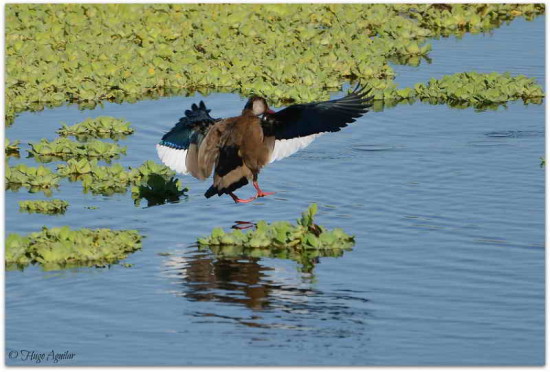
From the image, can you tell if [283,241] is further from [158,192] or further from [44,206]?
[44,206]

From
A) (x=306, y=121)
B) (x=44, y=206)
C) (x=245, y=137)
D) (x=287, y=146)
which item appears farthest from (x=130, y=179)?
(x=306, y=121)

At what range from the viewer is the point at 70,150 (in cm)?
1375

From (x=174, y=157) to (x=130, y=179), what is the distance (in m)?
0.99

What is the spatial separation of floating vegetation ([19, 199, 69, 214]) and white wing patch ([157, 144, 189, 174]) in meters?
1.04

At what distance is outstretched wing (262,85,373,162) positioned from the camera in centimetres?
1180

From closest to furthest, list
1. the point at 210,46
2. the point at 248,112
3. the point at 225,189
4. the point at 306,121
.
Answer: the point at 225,189 < the point at 306,121 < the point at 248,112 < the point at 210,46

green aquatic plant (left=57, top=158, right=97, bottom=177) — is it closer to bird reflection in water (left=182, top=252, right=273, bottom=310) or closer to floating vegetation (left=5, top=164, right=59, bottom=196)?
floating vegetation (left=5, top=164, right=59, bottom=196)

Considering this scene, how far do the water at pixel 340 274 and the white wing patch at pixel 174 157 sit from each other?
0.39 meters

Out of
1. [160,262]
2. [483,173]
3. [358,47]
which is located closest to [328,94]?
[358,47]

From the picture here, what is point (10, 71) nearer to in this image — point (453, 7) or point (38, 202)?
point (38, 202)

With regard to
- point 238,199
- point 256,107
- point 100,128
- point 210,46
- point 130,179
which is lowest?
point 238,199

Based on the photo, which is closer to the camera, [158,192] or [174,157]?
[174,157]

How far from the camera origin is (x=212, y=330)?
A: 8602 millimetres

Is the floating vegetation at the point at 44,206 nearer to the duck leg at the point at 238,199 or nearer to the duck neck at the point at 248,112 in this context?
the duck leg at the point at 238,199
